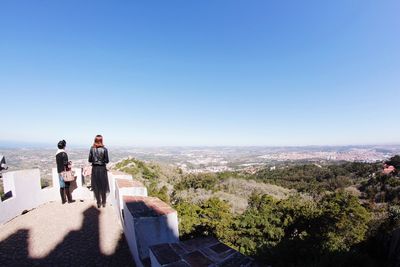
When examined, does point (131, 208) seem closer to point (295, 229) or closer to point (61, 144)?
point (61, 144)

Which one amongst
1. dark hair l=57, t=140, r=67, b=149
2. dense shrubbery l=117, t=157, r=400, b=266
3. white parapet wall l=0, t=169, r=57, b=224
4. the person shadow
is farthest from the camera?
dense shrubbery l=117, t=157, r=400, b=266

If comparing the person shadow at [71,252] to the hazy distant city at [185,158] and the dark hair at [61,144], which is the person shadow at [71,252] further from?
the hazy distant city at [185,158]

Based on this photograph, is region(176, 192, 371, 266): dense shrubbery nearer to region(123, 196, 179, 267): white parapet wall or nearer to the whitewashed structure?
the whitewashed structure

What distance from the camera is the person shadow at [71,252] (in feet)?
9.41

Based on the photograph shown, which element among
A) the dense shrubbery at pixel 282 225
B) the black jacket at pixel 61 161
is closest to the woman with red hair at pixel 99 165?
the black jacket at pixel 61 161

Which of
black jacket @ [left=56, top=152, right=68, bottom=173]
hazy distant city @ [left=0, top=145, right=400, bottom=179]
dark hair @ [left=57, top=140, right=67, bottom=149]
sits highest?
dark hair @ [left=57, top=140, right=67, bottom=149]

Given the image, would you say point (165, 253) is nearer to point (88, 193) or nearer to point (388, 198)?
point (88, 193)

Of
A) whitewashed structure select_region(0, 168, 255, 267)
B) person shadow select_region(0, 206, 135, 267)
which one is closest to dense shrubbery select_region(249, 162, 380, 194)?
whitewashed structure select_region(0, 168, 255, 267)

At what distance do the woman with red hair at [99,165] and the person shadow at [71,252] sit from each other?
1.18m

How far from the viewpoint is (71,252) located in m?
3.11

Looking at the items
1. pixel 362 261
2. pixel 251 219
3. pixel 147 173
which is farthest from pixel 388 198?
pixel 147 173

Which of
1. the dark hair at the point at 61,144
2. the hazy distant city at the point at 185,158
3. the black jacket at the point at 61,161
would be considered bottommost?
the hazy distant city at the point at 185,158

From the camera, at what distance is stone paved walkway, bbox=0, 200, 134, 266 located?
293 cm

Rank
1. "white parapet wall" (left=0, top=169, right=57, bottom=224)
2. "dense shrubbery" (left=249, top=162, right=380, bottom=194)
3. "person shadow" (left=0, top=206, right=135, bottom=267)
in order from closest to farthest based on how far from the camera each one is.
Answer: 1. "person shadow" (left=0, top=206, right=135, bottom=267)
2. "white parapet wall" (left=0, top=169, right=57, bottom=224)
3. "dense shrubbery" (left=249, top=162, right=380, bottom=194)
